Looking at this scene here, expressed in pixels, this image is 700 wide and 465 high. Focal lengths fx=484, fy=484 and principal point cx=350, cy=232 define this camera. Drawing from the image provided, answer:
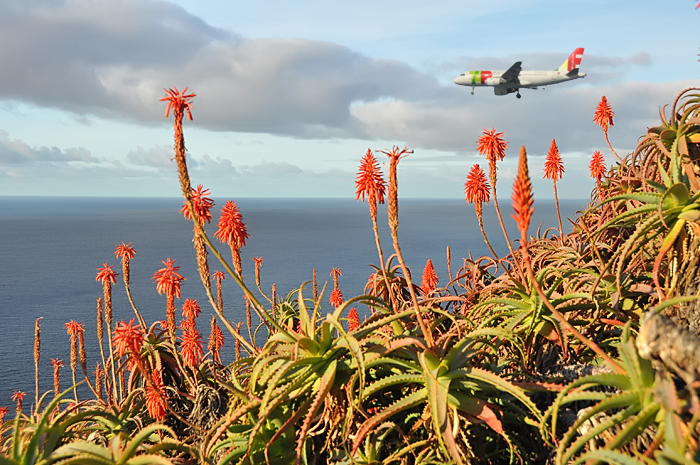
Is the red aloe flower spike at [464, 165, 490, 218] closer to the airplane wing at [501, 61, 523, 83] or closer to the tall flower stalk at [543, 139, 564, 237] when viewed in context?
the tall flower stalk at [543, 139, 564, 237]

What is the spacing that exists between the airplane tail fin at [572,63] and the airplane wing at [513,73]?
1125 centimetres

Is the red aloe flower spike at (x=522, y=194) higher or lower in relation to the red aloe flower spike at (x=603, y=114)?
lower

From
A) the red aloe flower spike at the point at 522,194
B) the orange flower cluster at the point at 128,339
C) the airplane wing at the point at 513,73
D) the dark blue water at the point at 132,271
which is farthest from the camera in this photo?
the airplane wing at the point at 513,73

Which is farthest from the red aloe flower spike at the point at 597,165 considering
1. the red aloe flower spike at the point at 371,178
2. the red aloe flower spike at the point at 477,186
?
the red aloe flower spike at the point at 371,178

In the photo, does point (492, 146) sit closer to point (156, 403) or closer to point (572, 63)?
point (156, 403)

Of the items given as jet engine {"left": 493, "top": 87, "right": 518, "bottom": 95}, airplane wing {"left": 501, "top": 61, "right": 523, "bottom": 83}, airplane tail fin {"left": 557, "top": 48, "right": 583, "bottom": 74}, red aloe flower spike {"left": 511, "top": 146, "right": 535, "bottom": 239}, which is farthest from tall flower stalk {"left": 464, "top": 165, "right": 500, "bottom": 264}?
airplane tail fin {"left": 557, "top": 48, "right": 583, "bottom": 74}

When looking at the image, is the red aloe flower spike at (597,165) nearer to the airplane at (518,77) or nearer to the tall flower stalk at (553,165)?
the tall flower stalk at (553,165)

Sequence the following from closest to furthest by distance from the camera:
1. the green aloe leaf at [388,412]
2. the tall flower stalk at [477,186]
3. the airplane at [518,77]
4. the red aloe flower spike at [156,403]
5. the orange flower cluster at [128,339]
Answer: the green aloe leaf at [388,412]
the red aloe flower spike at [156,403]
the orange flower cluster at [128,339]
the tall flower stalk at [477,186]
the airplane at [518,77]

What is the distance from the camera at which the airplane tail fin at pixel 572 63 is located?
319 feet

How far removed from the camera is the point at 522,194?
7.27 ft

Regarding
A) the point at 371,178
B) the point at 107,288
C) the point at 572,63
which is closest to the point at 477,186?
the point at 371,178

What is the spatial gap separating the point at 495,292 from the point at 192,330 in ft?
12.2

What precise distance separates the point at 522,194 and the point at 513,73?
351ft

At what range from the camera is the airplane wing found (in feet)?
310
